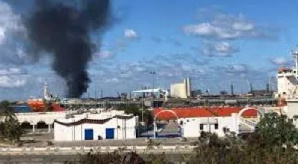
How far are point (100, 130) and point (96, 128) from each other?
0.62 meters

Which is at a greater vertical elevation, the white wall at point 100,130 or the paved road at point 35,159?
the white wall at point 100,130

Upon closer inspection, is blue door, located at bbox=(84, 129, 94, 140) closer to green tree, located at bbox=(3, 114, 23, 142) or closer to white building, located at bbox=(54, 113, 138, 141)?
white building, located at bbox=(54, 113, 138, 141)

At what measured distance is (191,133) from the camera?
82.9m

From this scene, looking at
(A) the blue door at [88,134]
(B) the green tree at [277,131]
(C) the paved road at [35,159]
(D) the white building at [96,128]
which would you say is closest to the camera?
(B) the green tree at [277,131]

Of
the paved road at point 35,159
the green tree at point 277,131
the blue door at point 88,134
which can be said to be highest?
the green tree at point 277,131

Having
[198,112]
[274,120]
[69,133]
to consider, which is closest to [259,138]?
[274,120]

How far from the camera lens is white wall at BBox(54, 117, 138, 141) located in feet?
270

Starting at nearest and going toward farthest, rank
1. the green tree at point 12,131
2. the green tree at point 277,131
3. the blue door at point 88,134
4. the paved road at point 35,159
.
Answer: the green tree at point 277,131, the paved road at point 35,159, the green tree at point 12,131, the blue door at point 88,134

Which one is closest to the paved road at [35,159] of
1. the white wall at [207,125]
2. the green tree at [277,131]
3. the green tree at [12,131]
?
the green tree at [277,131]

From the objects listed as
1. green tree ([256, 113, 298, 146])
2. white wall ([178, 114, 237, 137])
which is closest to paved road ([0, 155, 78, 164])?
green tree ([256, 113, 298, 146])

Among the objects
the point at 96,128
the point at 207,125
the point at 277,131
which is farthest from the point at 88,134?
the point at 277,131

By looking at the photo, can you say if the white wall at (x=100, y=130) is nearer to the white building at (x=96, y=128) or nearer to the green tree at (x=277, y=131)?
the white building at (x=96, y=128)

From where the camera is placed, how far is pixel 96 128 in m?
82.6

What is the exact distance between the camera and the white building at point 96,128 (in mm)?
82438
